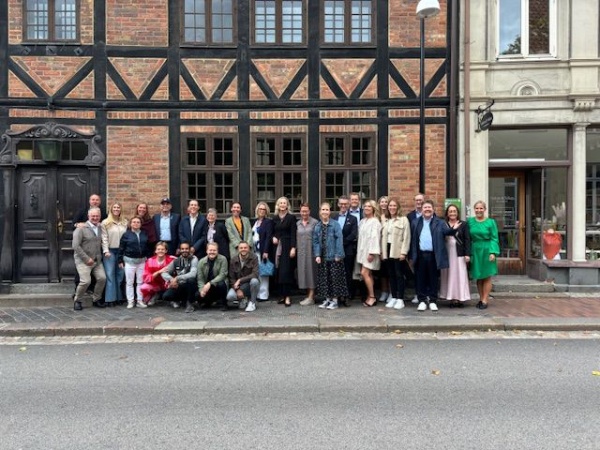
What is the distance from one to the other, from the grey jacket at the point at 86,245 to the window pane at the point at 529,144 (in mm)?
8027

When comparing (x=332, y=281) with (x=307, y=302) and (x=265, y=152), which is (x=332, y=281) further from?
(x=265, y=152)

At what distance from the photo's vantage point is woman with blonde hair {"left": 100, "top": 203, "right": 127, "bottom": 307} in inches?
346

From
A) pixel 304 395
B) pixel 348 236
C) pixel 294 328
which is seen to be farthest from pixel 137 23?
pixel 304 395

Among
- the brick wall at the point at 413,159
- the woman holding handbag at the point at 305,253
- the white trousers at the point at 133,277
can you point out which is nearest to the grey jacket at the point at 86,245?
the white trousers at the point at 133,277

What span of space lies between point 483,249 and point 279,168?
4.28m

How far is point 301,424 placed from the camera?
398 centimetres

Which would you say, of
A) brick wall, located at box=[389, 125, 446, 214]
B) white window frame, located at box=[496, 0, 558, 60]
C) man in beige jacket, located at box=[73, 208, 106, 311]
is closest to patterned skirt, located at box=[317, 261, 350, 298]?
brick wall, located at box=[389, 125, 446, 214]

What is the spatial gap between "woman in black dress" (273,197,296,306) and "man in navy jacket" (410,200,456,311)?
216 cm

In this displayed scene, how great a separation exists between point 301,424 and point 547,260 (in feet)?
26.2

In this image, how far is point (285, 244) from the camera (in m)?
8.79

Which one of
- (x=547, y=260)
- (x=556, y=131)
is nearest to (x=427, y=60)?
(x=556, y=131)

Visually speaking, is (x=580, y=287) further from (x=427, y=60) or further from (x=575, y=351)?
(x=427, y=60)

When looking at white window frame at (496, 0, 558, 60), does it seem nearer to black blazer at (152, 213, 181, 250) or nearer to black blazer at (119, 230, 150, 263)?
black blazer at (152, 213, 181, 250)

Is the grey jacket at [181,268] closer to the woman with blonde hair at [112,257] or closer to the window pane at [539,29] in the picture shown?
the woman with blonde hair at [112,257]
